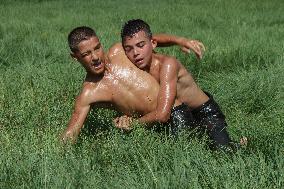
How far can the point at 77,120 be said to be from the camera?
3.12m

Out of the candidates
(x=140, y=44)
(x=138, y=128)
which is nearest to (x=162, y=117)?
(x=138, y=128)

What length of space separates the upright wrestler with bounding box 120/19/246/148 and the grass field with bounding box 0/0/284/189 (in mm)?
148

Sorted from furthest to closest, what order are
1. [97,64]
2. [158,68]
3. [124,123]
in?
[158,68] → [97,64] → [124,123]

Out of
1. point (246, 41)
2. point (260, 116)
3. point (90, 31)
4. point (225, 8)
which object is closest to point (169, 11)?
point (225, 8)

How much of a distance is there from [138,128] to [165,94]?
0.34 meters

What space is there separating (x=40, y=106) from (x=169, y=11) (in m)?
5.98

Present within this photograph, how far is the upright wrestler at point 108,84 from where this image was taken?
3.13 m

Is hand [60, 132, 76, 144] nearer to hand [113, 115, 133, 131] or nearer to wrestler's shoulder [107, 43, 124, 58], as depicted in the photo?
hand [113, 115, 133, 131]

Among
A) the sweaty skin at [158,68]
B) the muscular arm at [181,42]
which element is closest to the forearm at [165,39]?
the muscular arm at [181,42]

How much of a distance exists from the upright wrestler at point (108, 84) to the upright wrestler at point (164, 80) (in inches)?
2.6

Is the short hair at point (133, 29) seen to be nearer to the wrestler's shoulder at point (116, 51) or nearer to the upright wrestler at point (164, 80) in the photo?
the upright wrestler at point (164, 80)

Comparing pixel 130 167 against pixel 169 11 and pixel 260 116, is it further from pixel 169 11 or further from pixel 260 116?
pixel 169 11

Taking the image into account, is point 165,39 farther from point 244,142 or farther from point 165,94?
point 244,142

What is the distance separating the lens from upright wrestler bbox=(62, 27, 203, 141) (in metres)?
3.13
